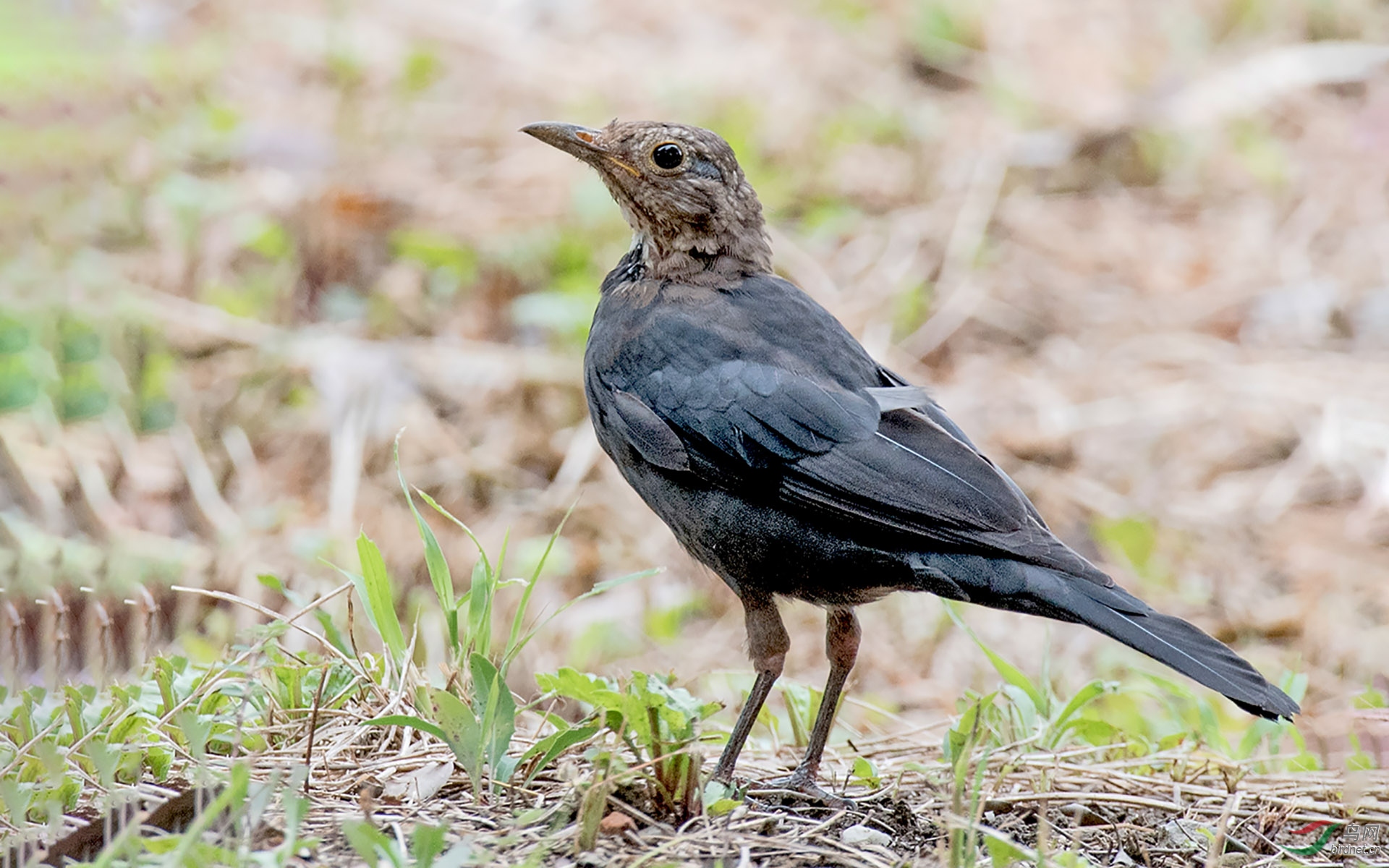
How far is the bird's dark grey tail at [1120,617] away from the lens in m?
2.93

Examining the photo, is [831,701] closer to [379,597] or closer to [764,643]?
[764,643]

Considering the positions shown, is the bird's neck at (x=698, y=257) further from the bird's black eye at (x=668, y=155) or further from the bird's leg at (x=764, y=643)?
the bird's leg at (x=764, y=643)

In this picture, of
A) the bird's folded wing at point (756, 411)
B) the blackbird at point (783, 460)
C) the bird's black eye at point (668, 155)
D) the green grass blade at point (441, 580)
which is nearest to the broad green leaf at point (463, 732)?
the green grass blade at point (441, 580)

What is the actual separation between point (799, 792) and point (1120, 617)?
0.89 m

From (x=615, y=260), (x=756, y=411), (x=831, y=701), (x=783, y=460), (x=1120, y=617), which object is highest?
(x=615, y=260)

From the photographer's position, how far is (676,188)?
14.4 ft

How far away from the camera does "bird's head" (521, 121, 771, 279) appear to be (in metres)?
4.38

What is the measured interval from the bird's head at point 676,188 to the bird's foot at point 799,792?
164cm

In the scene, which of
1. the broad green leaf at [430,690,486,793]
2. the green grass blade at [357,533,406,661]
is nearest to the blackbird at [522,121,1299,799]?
the broad green leaf at [430,690,486,793]

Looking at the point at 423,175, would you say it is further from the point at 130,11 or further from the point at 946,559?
the point at 946,559

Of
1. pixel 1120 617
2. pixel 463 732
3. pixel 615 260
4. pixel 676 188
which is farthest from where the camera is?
pixel 615 260

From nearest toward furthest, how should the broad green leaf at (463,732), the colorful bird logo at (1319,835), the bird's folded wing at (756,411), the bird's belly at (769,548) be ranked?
the broad green leaf at (463,732), the colorful bird logo at (1319,835), the bird's belly at (769,548), the bird's folded wing at (756,411)

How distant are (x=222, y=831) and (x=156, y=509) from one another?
357cm

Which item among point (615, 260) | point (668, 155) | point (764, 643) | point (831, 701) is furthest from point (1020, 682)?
point (615, 260)
